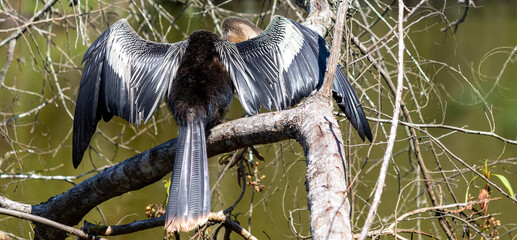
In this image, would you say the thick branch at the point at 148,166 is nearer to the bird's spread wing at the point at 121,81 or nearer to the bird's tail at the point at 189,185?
the bird's tail at the point at 189,185

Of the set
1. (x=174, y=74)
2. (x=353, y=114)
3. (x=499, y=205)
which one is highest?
(x=174, y=74)

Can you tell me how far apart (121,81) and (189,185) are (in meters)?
0.78

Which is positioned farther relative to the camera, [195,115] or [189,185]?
[195,115]

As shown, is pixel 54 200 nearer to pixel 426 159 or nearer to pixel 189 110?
pixel 189 110

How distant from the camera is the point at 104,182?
7.16ft

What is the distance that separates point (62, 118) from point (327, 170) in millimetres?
6270

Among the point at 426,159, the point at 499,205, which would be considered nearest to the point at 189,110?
the point at 499,205

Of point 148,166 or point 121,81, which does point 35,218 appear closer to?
point 148,166

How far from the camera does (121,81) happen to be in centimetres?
238

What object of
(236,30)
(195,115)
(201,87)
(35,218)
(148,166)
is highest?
(236,30)

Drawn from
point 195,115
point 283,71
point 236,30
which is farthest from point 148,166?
point 236,30

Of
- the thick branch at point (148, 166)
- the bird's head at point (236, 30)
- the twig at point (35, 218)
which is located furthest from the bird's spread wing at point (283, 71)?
the twig at point (35, 218)

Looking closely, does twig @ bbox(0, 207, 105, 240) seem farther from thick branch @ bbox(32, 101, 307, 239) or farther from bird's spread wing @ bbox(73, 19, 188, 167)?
bird's spread wing @ bbox(73, 19, 188, 167)

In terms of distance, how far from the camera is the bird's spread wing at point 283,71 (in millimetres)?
2225
